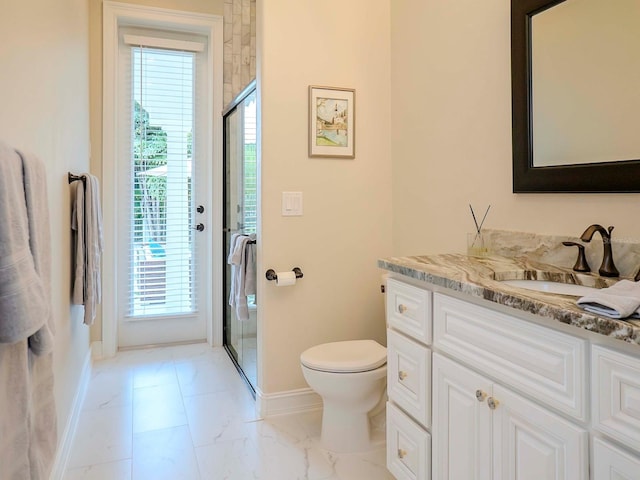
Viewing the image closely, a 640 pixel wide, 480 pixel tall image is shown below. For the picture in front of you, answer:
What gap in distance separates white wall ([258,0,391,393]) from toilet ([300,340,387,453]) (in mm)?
352

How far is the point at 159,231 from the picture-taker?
355 centimetres

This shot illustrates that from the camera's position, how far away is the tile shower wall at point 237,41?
3.48m

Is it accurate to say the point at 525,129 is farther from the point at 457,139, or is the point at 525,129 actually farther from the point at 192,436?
the point at 192,436

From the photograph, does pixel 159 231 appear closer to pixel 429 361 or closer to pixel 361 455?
pixel 361 455

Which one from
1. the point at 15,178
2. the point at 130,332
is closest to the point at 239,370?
the point at 130,332

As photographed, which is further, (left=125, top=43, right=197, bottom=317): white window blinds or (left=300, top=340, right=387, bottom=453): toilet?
(left=125, top=43, right=197, bottom=317): white window blinds

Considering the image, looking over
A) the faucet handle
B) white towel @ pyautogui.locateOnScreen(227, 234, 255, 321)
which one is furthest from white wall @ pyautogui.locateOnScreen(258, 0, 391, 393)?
the faucet handle

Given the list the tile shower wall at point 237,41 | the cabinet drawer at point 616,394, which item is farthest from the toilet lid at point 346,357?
the tile shower wall at point 237,41

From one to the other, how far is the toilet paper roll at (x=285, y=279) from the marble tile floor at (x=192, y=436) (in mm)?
742

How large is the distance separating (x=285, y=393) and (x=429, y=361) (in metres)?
1.25

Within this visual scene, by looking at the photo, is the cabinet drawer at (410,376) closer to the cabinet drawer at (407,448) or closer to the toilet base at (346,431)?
the cabinet drawer at (407,448)

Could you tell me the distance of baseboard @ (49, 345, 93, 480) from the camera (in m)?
1.83

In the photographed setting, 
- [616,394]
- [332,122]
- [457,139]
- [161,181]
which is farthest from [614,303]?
[161,181]

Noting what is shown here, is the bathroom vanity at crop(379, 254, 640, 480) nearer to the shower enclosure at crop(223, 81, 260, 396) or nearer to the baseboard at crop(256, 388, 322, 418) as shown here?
the baseboard at crop(256, 388, 322, 418)
